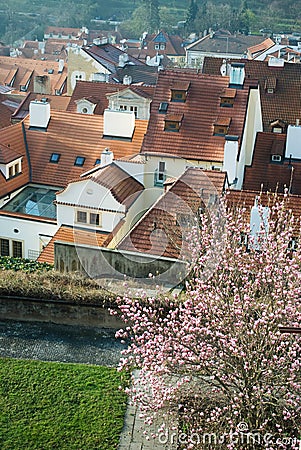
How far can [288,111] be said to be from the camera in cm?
2817

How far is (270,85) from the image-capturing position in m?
29.2

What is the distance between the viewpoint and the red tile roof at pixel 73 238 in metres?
17.5

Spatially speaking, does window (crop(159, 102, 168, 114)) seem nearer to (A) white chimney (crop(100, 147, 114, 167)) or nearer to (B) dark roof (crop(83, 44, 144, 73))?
(A) white chimney (crop(100, 147, 114, 167))

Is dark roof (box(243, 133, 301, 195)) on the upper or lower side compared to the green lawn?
upper

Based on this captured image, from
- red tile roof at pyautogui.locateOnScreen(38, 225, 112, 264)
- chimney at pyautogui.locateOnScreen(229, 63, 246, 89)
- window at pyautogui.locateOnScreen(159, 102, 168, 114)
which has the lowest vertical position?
red tile roof at pyautogui.locateOnScreen(38, 225, 112, 264)

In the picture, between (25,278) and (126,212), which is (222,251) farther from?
(126,212)

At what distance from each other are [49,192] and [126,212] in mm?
4060

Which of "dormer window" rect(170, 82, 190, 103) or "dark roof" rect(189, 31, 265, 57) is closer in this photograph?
"dormer window" rect(170, 82, 190, 103)

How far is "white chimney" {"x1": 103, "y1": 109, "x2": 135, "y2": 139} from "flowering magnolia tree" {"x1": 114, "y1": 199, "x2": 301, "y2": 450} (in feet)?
44.3

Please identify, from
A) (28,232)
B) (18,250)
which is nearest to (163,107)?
(28,232)

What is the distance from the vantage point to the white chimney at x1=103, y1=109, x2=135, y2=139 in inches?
893

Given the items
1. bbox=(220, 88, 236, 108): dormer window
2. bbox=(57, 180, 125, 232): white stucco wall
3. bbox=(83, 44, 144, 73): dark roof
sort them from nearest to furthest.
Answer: bbox=(57, 180, 125, 232): white stucco wall < bbox=(220, 88, 236, 108): dormer window < bbox=(83, 44, 144, 73): dark roof

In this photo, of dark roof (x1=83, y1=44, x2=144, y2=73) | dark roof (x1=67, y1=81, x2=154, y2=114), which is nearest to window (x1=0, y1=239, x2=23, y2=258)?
dark roof (x1=67, y1=81, x2=154, y2=114)

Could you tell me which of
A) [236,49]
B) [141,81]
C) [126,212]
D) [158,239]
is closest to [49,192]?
[126,212]
